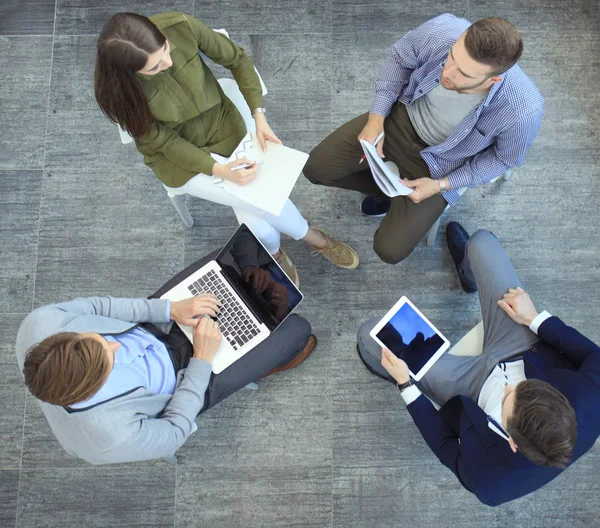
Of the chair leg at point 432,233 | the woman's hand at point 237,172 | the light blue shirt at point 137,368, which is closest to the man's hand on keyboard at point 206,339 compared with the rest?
the light blue shirt at point 137,368

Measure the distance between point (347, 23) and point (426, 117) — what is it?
905 mm

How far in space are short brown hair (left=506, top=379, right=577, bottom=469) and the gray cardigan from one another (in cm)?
92

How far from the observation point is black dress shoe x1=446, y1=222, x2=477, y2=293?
7.11 ft

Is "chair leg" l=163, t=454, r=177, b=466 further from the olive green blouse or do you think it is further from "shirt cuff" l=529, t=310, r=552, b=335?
"shirt cuff" l=529, t=310, r=552, b=335

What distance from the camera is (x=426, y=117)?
1823 millimetres

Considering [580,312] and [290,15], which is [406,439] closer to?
[580,312]

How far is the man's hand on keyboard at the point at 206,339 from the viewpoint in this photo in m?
1.64

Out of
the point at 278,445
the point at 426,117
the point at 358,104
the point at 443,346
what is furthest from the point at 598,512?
the point at 358,104

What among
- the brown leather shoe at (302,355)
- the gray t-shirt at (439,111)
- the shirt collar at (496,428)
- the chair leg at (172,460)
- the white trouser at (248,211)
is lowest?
the chair leg at (172,460)

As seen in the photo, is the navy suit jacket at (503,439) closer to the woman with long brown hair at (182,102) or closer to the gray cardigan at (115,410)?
the gray cardigan at (115,410)

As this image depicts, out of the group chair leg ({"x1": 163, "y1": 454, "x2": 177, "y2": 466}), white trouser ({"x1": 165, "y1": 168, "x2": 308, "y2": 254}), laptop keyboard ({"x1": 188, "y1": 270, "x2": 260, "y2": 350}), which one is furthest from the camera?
chair leg ({"x1": 163, "y1": 454, "x2": 177, "y2": 466})

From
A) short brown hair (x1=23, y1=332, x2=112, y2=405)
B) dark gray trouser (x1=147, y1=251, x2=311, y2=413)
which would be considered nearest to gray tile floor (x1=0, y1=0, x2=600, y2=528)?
dark gray trouser (x1=147, y1=251, x2=311, y2=413)

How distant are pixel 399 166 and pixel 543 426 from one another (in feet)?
3.50

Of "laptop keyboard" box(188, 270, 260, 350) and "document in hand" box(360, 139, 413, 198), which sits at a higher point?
"document in hand" box(360, 139, 413, 198)
